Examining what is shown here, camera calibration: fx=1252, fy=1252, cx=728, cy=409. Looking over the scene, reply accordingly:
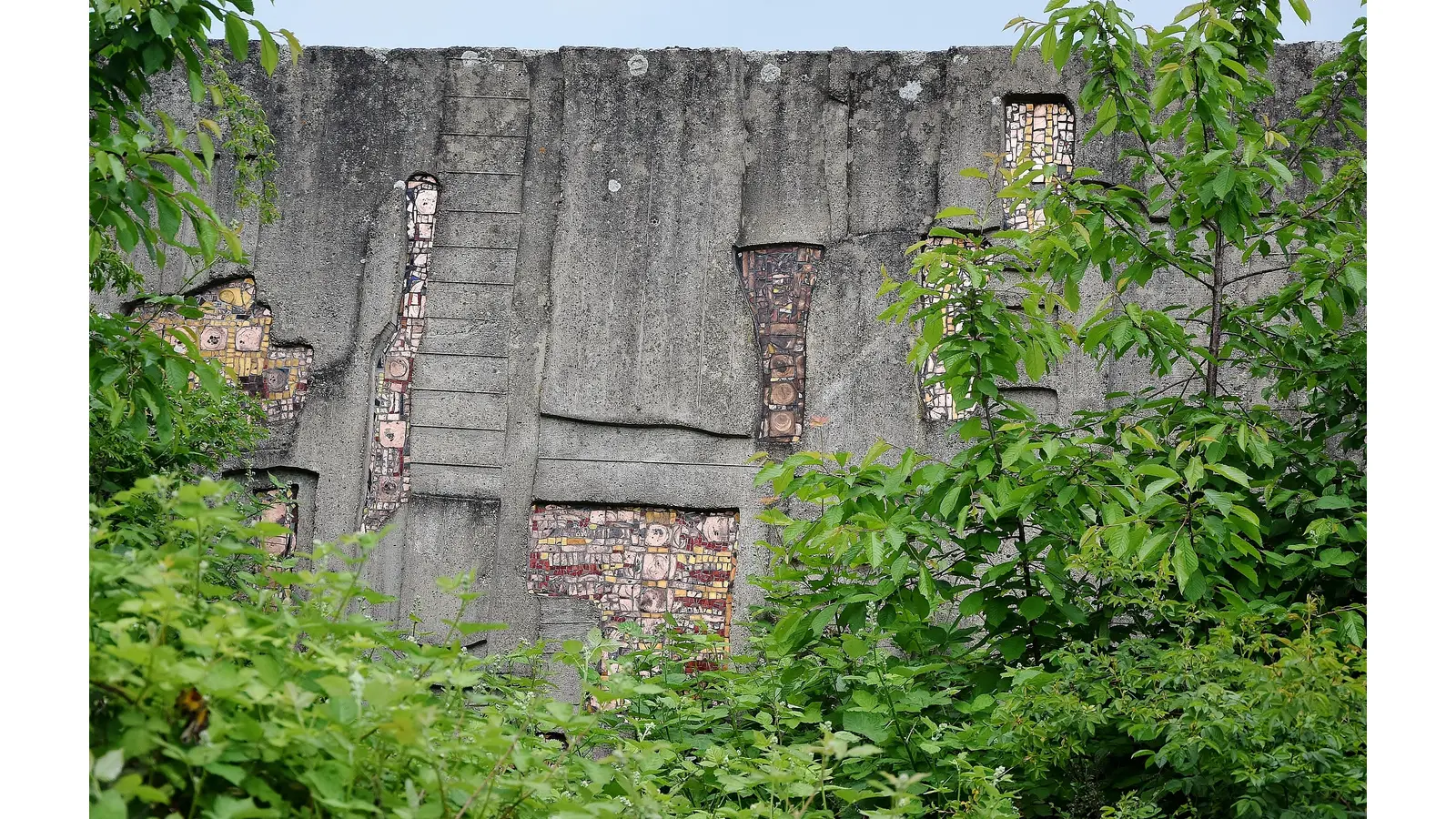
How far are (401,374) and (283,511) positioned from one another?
2.50ft

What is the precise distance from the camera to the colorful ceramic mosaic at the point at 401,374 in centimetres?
536

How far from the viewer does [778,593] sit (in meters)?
3.99

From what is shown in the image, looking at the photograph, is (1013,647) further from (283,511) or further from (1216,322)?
(283,511)

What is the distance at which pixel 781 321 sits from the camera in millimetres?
5426

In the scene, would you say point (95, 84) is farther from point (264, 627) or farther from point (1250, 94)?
point (1250, 94)

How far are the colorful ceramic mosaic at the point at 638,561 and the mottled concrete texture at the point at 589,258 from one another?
79 millimetres

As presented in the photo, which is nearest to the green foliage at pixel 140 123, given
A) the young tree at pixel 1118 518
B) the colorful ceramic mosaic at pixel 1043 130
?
the young tree at pixel 1118 518

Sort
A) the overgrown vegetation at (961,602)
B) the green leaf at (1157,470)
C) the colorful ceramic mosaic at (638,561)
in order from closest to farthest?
A: the overgrown vegetation at (961,602)
the green leaf at (1157,470)
the colorful ceramic mosaic at (638,561)

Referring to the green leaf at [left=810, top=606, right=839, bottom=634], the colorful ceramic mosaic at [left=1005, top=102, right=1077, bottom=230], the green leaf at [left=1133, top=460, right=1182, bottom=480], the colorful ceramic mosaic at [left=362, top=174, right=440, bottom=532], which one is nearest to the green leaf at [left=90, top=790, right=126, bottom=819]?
the green leaf at [left=810, top=606, right=839, bottom=634]

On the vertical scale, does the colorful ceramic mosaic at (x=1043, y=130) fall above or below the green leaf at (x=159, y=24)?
above

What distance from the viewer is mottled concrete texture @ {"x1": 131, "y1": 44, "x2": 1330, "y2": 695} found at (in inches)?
210

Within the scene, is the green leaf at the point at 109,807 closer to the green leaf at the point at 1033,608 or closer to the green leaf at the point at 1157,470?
the green leaf at the point at 1157,470

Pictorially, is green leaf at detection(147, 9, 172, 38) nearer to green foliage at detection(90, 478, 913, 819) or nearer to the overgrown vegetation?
the overgrown vegetation

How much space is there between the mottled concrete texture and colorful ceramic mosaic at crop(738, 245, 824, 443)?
0.18ft
